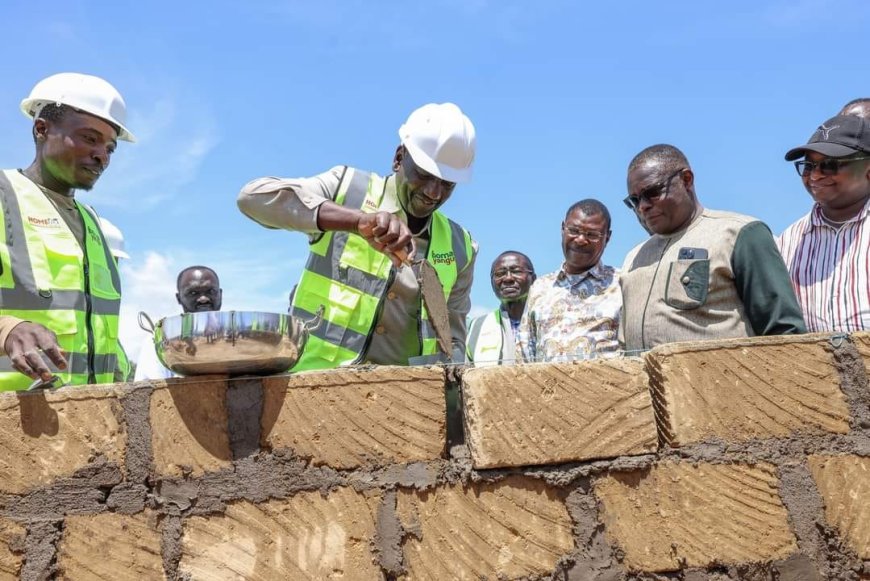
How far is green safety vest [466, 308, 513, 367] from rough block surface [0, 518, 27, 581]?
3185 millimetres

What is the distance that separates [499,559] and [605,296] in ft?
6.94

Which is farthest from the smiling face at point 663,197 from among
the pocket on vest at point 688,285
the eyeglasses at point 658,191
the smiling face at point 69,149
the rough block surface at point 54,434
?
the smiling face at point 69,149

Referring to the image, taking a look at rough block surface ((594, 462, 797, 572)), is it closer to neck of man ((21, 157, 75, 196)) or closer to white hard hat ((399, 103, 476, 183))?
white hard hat ((399, 103, 476, 183))

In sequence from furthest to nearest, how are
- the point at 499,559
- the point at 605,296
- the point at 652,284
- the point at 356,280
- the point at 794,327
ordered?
the point at 605,296 < the point at 356,280 < the point at 652,284 < the point at 794,327 < the point at 499,559

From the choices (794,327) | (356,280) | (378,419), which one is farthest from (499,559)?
(356,280)

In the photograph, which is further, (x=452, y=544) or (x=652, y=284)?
(x=652, y=284)

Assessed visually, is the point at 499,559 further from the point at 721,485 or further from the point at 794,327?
the point at 794,327

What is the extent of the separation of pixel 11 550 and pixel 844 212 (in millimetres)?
3290

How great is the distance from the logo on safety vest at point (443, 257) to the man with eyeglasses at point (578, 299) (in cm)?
71

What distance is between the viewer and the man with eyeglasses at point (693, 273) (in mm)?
2789

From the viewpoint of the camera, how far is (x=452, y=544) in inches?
88.9

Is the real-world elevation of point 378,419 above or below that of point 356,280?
below

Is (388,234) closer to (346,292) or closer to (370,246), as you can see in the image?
(370,246)

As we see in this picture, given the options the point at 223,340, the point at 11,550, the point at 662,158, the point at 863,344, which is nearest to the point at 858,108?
the point at 662,158
